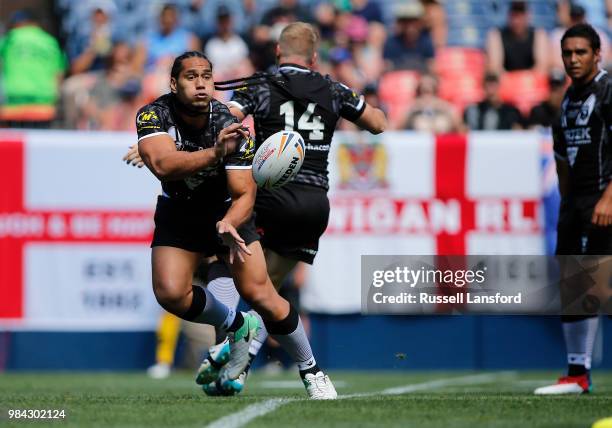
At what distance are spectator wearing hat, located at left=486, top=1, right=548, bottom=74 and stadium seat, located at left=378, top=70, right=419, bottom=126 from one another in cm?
99

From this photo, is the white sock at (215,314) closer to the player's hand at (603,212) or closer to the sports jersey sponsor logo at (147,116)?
the sports jersey sponsor logo at (147,116)

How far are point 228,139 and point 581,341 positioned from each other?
3288 mm

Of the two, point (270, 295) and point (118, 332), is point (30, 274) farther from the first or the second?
point (270, 295)

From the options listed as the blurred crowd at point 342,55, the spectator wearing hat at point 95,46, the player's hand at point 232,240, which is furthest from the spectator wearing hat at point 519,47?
the player's hand at point 232,240

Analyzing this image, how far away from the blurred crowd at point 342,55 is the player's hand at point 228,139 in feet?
21.4

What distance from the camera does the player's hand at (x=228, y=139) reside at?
6.62 meters

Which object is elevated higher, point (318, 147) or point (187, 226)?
point (318, 147)

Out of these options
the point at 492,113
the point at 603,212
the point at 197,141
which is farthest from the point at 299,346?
the point at 492,113

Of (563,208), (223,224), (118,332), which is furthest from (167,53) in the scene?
(223,224)

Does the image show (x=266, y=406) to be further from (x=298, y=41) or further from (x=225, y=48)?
(x=225, y=48)

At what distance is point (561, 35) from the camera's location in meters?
14.6

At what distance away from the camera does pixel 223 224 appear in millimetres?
6754

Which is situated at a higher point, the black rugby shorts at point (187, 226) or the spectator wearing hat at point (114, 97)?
the spectator wearing hat at point (114, 97)

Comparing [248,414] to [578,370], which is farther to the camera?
[578,370]
